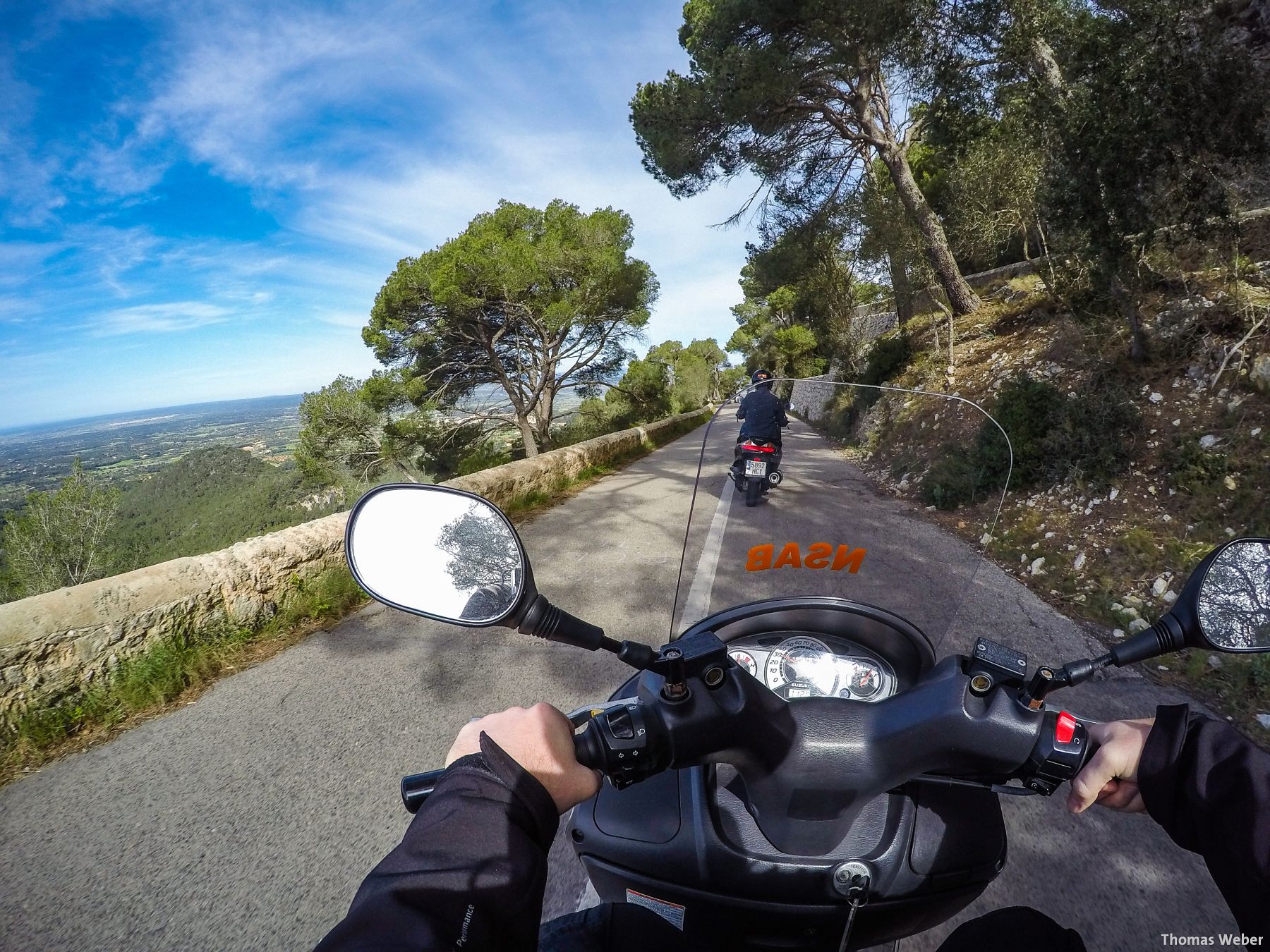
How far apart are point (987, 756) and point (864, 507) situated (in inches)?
27.8

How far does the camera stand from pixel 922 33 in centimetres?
879

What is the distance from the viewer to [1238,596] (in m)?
1.03

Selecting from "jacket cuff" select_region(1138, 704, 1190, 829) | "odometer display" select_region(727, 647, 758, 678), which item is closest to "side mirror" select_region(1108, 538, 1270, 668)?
"jacket cuff" select_region(1138, 704, 1190, 829)

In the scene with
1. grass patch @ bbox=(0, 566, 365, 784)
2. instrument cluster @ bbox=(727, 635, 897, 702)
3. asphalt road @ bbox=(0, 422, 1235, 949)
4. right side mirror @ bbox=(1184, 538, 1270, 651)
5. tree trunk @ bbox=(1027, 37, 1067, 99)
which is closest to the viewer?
right side mirror @ bbox=(1184, 538, 1270, 651)

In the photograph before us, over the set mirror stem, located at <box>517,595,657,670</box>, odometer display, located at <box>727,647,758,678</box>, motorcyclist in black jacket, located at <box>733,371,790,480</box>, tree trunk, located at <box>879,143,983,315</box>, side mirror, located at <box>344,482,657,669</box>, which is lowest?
odometer display, located at <box>727,647,758,678</box>

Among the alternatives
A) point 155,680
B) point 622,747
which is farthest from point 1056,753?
point 155,680

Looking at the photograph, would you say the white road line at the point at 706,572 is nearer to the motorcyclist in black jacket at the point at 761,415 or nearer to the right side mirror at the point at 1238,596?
the motorcyclist in black jacket at the point at 761,415

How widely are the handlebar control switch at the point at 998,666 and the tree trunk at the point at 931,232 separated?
34.0ft

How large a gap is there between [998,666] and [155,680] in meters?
4.10

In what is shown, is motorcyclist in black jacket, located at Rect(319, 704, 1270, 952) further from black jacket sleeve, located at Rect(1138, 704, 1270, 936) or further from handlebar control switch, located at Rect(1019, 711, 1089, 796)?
handlebar control switch, located at Rect(1019, 711, 1089, 796)

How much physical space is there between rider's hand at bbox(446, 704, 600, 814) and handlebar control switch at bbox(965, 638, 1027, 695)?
67cm

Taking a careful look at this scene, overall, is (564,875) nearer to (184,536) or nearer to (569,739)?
(569,739)

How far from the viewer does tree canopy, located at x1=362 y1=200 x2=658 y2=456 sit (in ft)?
54.8

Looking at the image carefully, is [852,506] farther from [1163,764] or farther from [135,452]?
[135,452]
